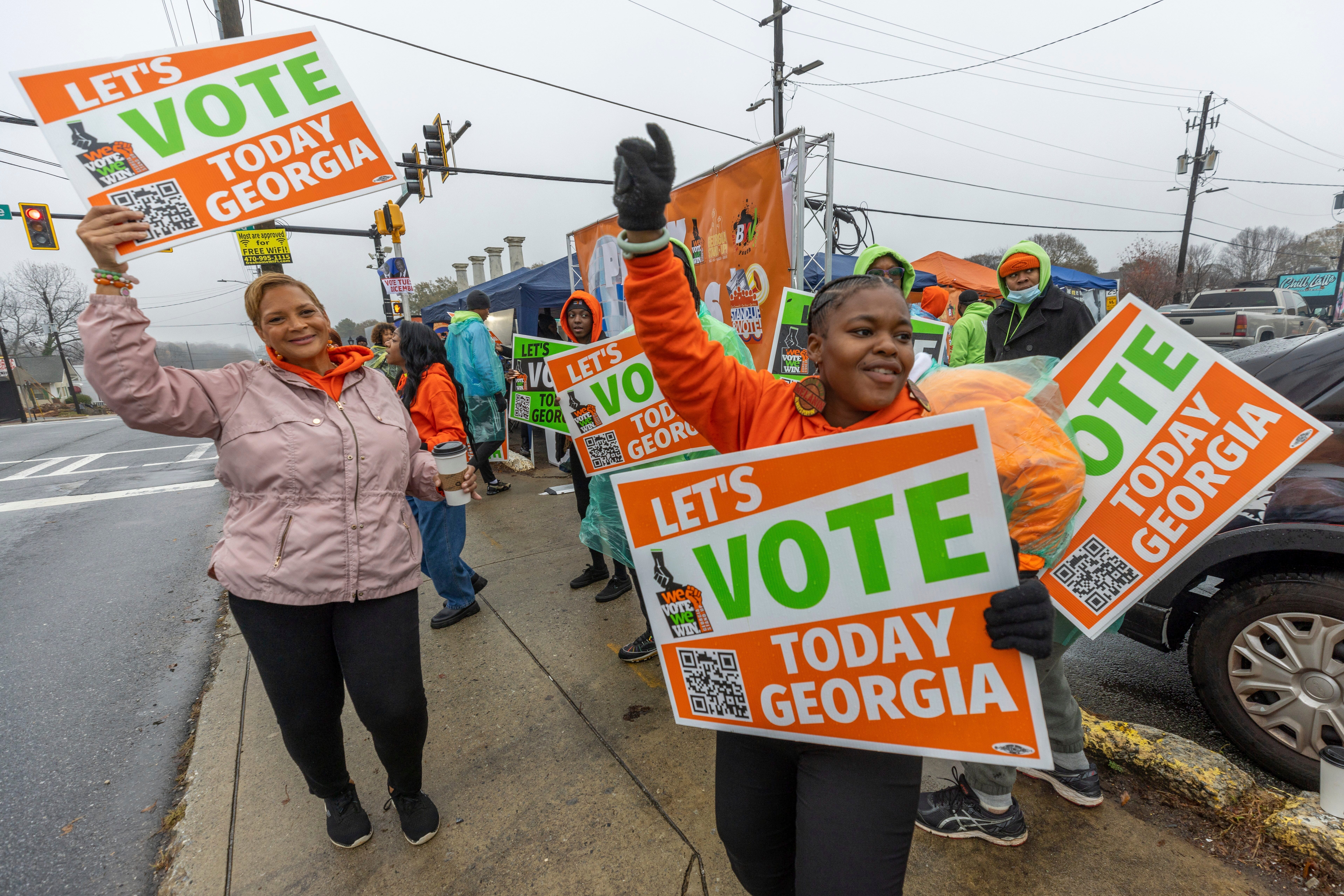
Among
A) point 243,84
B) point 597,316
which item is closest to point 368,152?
point 243,84

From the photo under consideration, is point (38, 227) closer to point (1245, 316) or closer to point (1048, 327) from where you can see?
point (1048, 327)

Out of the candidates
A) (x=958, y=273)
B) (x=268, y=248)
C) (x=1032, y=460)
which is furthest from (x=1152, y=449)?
(x=958, y=273)

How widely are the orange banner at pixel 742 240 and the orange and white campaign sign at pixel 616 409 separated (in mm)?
1767

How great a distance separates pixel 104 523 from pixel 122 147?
281 inches

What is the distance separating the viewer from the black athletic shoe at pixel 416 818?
84.0 inches

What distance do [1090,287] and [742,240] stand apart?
15.5 metres

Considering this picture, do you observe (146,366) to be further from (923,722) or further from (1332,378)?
(1332,378)

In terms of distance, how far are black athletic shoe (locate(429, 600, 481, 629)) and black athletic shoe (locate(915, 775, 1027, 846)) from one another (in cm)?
281

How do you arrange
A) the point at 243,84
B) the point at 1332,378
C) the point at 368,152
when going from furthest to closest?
the point at 1332,378, the point at 368,152, the point at 243,84

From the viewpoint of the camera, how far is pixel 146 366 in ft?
5.28

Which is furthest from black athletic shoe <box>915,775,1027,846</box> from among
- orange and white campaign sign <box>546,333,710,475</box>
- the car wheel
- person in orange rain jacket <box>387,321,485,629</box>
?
person in orange rain jacket <box>387,321,485,629</box>

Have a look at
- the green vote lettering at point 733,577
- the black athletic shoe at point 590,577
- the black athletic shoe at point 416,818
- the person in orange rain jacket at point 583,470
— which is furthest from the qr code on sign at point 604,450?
the green vote lettering at point 733,577

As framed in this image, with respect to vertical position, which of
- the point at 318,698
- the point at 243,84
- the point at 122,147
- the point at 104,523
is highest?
the point at 243,84

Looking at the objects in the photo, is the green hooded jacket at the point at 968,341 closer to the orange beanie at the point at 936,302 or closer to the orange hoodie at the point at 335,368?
the orange beanie at the point at 936,302
